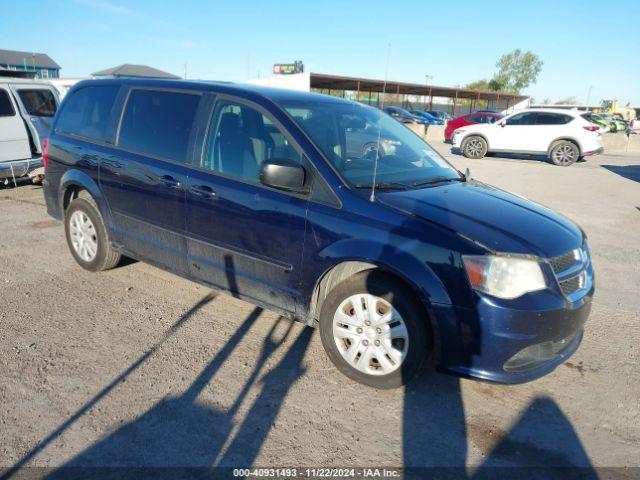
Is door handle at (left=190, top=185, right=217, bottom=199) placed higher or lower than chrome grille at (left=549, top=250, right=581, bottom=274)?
higher

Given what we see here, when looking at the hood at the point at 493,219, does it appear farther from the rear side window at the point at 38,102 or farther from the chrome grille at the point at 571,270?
the rear side window at the point at 38,102

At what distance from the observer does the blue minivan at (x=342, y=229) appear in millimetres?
2766

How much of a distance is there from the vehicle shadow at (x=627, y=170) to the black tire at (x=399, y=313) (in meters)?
13.6

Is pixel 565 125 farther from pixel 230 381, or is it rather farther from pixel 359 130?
pixel 230 381

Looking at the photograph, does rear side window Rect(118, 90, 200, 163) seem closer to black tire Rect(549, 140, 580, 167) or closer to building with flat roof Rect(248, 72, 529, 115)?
building with flat roof Rect(248, 72, 529, 115)

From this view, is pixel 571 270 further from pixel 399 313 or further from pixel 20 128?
pixel 20 128

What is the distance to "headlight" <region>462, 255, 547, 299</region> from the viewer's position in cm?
270

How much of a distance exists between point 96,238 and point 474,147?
591 inches

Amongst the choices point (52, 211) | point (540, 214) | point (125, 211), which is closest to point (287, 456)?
point (540, 214)

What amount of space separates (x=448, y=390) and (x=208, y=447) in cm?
153

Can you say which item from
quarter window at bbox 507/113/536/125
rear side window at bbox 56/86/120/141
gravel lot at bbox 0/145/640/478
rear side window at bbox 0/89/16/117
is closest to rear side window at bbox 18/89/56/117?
rear side window at bbox 0/89/16/117

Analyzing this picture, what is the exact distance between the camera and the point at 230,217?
11.5ft

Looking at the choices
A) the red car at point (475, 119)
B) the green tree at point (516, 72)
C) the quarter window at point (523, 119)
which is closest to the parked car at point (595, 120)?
the quarter window at point (523, 119)

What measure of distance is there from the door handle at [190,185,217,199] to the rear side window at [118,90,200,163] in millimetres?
287
